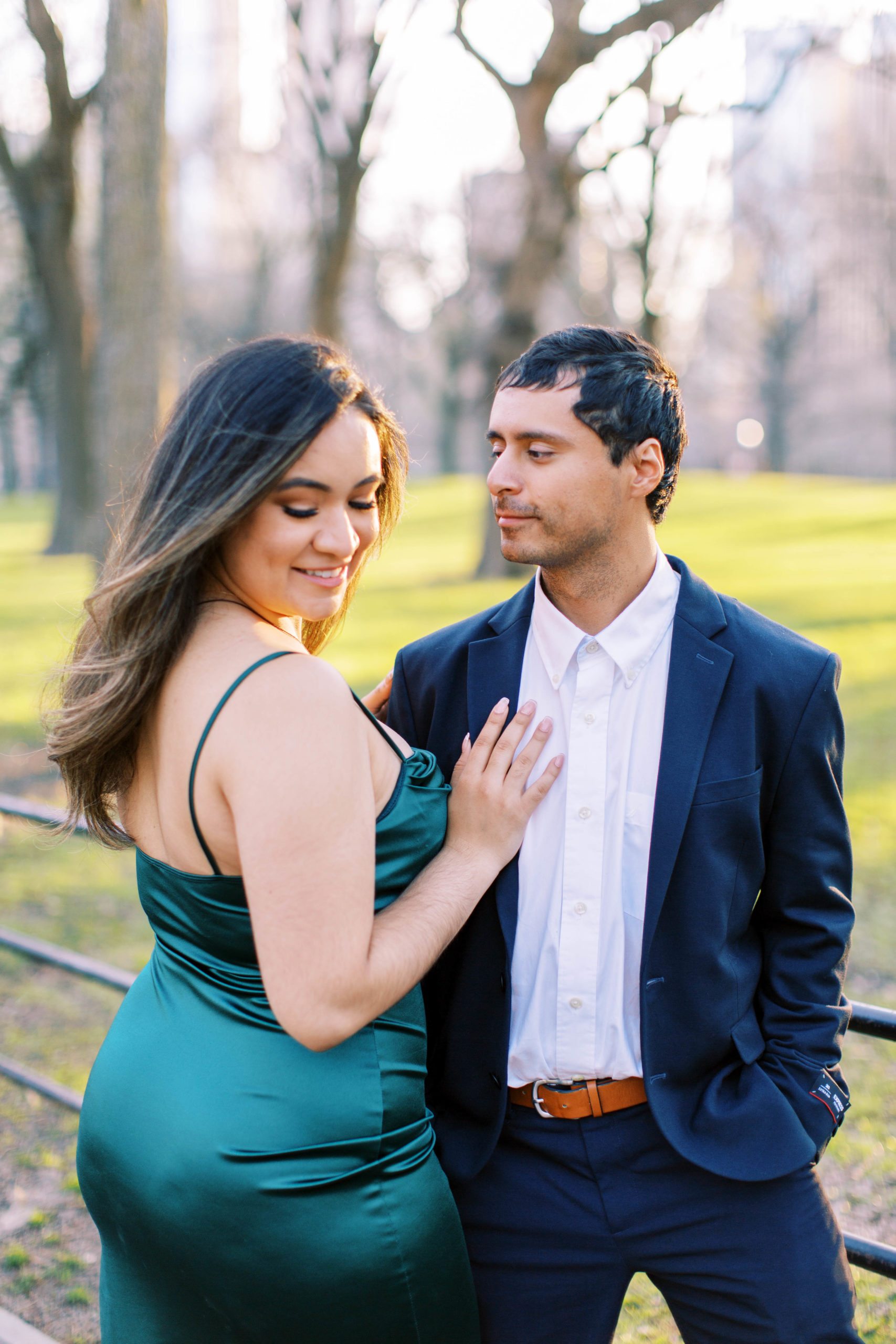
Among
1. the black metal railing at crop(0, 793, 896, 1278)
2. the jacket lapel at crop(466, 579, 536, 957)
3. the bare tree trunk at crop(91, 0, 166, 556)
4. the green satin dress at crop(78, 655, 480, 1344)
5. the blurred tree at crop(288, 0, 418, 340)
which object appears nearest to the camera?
the green satin dress at crop(78, 655, 480, 1344)

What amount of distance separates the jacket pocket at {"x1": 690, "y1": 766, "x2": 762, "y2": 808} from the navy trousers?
0.71 meters

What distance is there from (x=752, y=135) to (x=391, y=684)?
913 inches

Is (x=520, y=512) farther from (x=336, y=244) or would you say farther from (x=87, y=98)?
(x=336, y=244)

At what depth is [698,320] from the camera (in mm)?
56344

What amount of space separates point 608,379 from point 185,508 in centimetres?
105

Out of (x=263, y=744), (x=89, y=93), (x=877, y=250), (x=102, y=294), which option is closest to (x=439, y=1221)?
(x=263, y=744)

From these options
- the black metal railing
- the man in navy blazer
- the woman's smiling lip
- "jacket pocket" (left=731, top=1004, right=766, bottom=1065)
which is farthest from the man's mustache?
the black metal railing

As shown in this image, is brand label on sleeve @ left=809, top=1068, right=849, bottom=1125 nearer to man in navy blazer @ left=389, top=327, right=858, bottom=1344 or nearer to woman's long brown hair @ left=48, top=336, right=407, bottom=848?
man in navy blazer @ left=389, top=327, right=858, bottom=1344

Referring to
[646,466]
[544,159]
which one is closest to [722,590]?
[544,159]

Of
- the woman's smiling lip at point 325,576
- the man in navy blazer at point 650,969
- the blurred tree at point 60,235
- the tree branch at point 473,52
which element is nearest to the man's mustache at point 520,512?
the man in navy blazer at point 650,969

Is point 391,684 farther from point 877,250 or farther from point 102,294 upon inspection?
point 877,250

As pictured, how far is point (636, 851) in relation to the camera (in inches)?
96.4

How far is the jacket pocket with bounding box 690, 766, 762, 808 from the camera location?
2371 mm

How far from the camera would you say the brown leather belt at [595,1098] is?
2465mm
